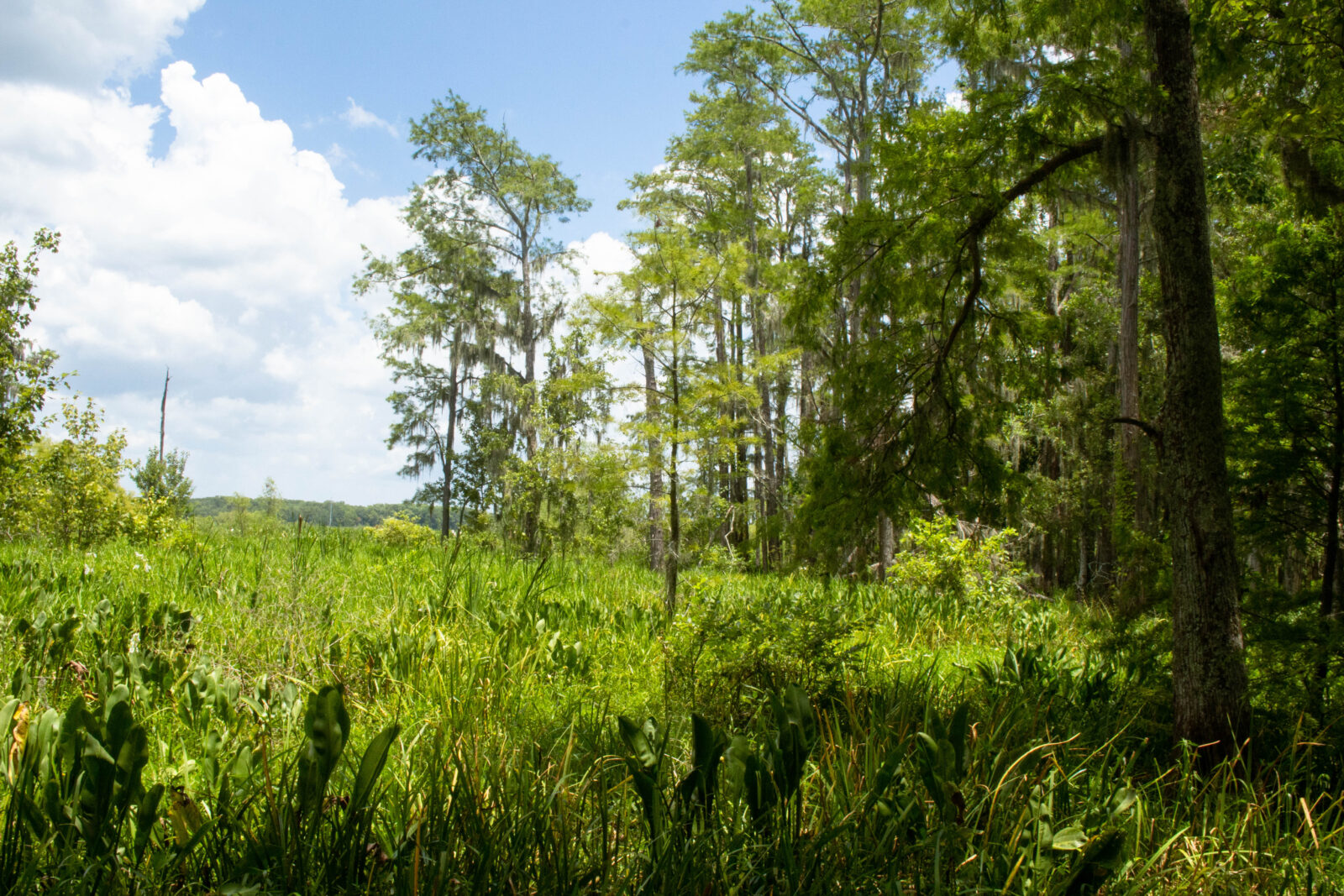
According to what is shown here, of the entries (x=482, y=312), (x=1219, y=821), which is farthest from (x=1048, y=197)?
(x=482, y=312)

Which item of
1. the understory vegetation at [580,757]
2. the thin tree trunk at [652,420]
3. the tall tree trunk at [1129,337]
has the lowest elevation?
the understory vegetation at [580,757]

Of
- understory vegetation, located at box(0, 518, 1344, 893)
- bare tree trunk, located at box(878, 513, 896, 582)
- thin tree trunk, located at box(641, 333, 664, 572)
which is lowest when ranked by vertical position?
understory vegetation, located at box(0, 518, 1344, 893)

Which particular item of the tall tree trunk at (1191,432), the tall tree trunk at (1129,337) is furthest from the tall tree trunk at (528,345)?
the tall tree trunk at (1191,432)

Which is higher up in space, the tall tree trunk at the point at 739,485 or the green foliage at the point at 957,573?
the tall tree trunk at the point at 739,485

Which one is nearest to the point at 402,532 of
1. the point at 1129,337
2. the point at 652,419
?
the point at 652,419

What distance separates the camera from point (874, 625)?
5738mm

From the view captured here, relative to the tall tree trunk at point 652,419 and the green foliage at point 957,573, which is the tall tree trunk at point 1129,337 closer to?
the green foliage at point 957,573

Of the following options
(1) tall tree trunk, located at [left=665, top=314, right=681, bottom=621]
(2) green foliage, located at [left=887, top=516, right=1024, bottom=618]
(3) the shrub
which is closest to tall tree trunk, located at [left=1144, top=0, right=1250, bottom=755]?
(1) tall tree trunk, located at [left=665, top=314, right=681, bottom=621]

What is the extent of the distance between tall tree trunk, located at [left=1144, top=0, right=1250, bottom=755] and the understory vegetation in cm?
30

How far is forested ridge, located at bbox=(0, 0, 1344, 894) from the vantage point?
191cm

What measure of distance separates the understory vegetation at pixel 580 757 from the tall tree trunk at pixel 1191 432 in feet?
0.97

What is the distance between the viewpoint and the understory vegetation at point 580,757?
1.74m

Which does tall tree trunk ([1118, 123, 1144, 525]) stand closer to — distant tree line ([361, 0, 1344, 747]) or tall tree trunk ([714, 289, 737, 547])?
distant tree line ([361, 0, 1344, 747])

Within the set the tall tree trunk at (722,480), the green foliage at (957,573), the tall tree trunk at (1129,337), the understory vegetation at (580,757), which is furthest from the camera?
the tall tree trunk at (722,480)
